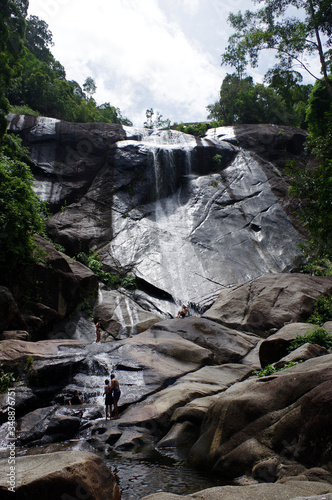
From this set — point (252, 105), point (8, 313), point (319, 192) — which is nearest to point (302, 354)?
point (319, 192)

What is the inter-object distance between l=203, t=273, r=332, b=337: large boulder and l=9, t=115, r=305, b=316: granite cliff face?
245 cm

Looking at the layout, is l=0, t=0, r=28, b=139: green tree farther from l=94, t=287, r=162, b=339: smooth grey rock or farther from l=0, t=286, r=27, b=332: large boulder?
l=94, t=287, r=162, b=339: smooth grey rock

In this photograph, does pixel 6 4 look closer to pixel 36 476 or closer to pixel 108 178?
pixel 108 178

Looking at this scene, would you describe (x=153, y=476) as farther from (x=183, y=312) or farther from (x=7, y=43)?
(x=7, y=43)

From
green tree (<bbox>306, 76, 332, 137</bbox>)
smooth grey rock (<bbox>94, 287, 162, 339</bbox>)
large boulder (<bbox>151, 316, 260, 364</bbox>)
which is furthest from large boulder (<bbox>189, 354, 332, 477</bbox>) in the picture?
green tree (<bbox>306, 76, 332, 137</bbox>)

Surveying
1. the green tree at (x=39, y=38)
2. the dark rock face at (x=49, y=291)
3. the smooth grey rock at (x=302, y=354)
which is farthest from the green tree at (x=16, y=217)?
the green tree at (x=39, y=38)

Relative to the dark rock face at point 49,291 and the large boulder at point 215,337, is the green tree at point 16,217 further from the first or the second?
the large boulder at point 215,337

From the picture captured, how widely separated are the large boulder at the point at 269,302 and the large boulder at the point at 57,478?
1292 centimetres

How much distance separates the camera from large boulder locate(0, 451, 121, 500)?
4359mm

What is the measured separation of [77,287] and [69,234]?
23.6 ft

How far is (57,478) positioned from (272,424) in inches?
150

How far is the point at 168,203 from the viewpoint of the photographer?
2877cm

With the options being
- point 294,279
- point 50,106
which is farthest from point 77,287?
point 50,106

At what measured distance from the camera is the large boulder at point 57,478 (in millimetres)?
4359
